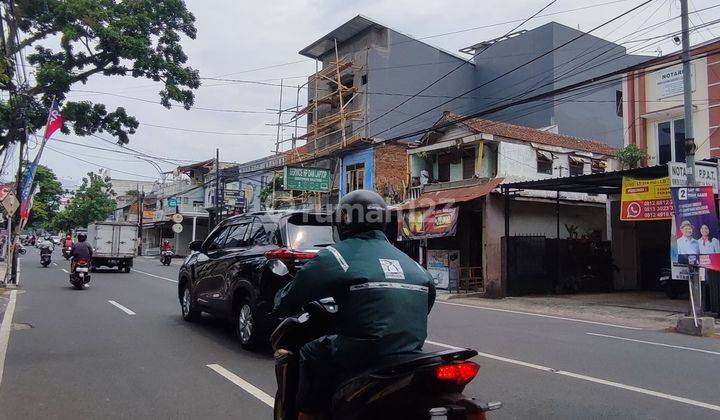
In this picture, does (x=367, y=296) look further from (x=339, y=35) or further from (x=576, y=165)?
(x=339, y=35)

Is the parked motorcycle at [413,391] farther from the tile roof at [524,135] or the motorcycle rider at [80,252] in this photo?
the tile roof at [524,135]

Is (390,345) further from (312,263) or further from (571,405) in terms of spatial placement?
(571,405)

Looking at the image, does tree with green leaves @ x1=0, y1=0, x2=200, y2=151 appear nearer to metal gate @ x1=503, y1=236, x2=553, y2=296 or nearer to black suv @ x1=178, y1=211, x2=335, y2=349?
black suv @ x1=178, y1=211, x2=335, y2=349

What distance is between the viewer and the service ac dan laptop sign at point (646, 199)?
14.4 m

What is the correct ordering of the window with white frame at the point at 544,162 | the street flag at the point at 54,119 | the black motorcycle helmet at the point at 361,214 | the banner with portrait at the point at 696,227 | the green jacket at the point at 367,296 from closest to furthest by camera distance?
the green jacket at the point at 367,296 → the black motorcycle helmet at the point at 361,214 → the banner with portrait at the point at 696,227 → the street flag at the point at 54,119 → the window with white frame at the point at 544,162

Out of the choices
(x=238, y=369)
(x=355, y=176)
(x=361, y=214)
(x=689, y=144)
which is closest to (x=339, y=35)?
(x=355, y=176)

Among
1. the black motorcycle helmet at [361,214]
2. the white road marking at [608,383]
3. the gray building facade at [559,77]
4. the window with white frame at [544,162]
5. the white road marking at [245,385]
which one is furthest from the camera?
the gray building facade at [559,77]

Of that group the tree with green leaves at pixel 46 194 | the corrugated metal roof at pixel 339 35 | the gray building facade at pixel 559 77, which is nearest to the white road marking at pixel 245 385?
the gray building facade at pixel 559 77

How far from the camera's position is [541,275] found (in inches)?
762

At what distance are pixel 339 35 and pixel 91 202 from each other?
130 ft

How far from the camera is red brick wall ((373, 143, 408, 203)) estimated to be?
2752cm

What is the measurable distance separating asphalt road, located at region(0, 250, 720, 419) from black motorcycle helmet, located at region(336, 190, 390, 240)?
2591 mm

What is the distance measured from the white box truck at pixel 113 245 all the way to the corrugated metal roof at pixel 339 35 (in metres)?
16.3

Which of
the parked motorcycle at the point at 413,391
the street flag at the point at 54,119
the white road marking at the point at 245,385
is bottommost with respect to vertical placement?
the white road marking at the point at 245,385
